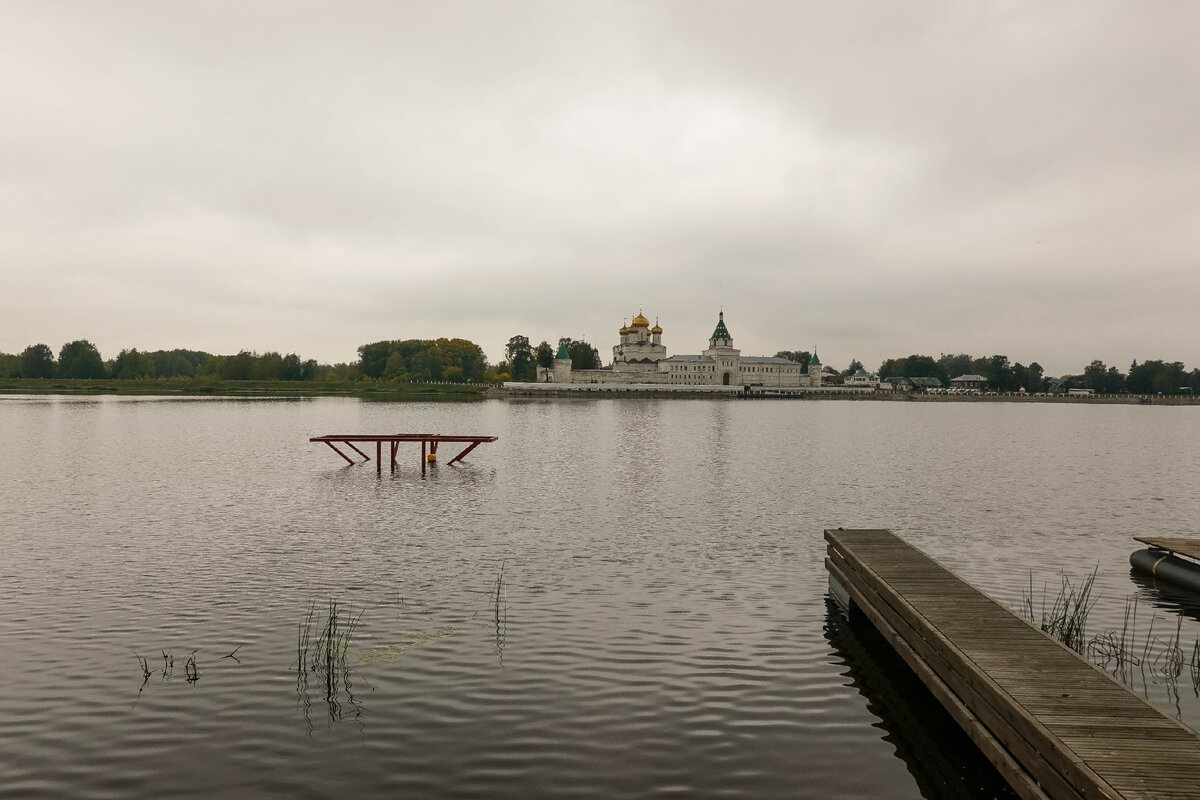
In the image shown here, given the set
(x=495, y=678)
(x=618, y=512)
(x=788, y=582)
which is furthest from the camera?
(x=618, y=512)

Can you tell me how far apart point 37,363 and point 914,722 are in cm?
21579

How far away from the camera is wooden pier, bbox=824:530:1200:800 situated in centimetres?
725

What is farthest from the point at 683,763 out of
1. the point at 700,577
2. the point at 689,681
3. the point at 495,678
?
the point at 700,577

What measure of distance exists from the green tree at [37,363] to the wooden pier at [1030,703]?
213 meters

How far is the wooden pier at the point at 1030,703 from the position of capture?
23.8 feet

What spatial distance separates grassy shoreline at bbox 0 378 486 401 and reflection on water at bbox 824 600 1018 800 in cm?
16211

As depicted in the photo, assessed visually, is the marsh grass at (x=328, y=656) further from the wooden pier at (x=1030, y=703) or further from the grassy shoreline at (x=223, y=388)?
the grassy shoreline at (x=223, y=388)

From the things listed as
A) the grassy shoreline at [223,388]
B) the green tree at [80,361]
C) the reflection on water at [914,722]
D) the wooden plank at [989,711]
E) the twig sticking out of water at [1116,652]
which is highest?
the green tree at [80,361]

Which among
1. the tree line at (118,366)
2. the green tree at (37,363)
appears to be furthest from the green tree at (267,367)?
the green tree at (37,363)

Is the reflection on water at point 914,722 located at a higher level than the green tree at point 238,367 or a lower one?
lower

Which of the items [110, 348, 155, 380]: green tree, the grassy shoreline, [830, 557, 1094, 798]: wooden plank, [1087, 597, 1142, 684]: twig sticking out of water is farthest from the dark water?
[110, 348, 155, 380]: green tree

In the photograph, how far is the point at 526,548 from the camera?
874 inches

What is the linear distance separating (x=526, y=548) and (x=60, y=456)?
3772cm

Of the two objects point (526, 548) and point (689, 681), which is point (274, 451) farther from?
point (689, 681)
